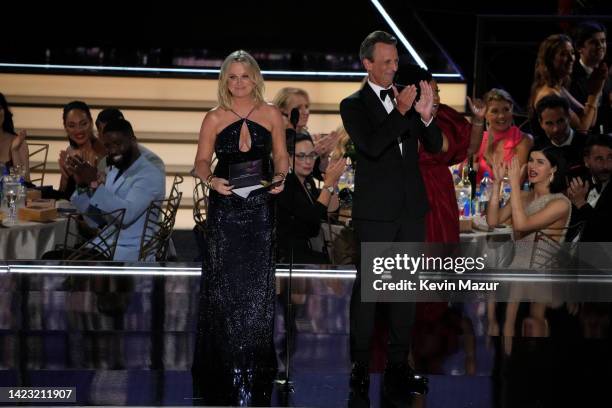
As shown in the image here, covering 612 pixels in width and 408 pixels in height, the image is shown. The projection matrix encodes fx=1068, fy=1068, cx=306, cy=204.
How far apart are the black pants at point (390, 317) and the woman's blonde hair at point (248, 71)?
2.19 feet

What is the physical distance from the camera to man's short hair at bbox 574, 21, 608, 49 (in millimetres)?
8359

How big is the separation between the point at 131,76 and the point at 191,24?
1473 millimetres

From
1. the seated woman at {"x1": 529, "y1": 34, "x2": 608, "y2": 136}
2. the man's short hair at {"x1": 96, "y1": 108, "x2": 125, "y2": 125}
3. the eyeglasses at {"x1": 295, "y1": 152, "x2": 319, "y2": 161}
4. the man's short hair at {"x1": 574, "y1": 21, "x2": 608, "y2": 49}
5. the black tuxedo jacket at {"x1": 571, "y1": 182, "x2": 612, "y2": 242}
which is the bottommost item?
the black tuxedo jacket at {"x1": 571, "y1": 182, "x2": 612, "y2": 242}

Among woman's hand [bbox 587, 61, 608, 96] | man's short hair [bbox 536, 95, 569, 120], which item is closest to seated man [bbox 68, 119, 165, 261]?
man's short hair [bbox 536, 95, 569, 120]

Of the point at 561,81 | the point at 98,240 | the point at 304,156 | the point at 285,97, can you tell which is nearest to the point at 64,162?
the point at 98,240

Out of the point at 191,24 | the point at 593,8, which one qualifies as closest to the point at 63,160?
the point at 191,24

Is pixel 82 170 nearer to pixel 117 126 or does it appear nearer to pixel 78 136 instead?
pixel 117 126

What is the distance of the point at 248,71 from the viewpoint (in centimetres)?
423

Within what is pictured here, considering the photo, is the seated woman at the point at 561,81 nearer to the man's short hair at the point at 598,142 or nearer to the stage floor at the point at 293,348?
the man's short hair at the point at 598,142

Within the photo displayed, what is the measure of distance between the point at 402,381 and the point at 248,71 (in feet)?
4.51

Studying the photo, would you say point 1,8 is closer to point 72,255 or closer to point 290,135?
point 72,255

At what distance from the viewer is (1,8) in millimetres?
10758

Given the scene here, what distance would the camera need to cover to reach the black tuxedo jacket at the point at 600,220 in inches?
230

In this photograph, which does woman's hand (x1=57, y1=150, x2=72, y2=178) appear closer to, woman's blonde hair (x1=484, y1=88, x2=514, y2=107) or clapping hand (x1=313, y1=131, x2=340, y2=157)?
clapping hand (x1=313, y1=131, x2=340, y2=157)
